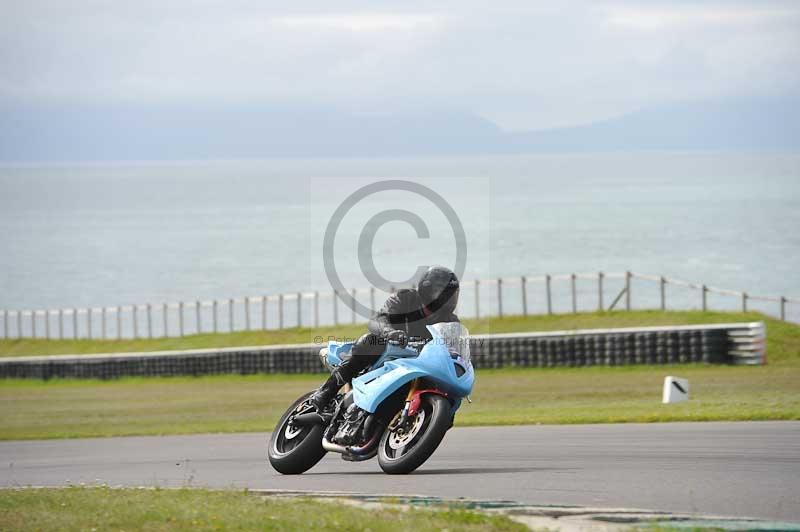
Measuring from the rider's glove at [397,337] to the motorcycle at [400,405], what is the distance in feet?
0.21

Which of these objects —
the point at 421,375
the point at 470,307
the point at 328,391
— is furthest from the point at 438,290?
the point at 470,307

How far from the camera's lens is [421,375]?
1109cm

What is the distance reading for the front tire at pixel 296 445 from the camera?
12.2m

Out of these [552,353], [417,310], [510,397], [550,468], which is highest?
[417,310]

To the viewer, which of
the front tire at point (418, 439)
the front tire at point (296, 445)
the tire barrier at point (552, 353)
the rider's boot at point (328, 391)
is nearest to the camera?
the front tire at point (418, 439)

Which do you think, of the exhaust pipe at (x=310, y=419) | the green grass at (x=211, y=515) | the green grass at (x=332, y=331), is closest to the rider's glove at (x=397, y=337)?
the exhaust pipe at (x=310, y=419)

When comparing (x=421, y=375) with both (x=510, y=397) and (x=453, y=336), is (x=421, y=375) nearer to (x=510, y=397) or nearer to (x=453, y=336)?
(x=453, y=336)

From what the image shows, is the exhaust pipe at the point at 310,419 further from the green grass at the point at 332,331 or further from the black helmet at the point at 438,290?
the green grass at the point at 332,331

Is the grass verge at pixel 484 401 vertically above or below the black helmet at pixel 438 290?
below

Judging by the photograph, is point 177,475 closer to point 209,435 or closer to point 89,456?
point 89,456

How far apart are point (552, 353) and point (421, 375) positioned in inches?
913

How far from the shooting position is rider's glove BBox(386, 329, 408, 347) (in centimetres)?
1137

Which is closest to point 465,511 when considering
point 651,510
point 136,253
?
point 651,510

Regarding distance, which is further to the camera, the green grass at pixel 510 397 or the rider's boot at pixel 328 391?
the green grass at pixel 510 397
